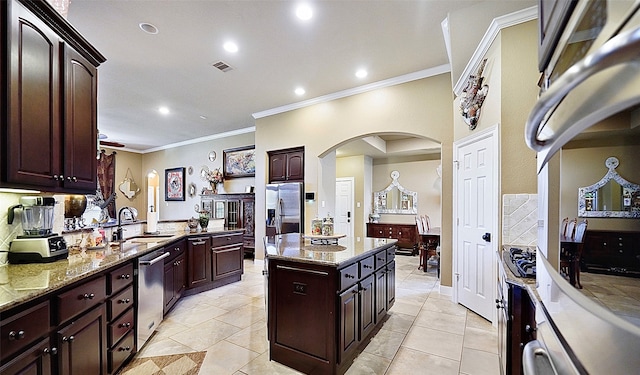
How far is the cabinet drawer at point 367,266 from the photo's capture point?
2.46 meters

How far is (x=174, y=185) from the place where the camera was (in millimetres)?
8961

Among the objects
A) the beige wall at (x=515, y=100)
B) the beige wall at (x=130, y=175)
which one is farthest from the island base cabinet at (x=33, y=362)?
the beige wall at (x=130, y=175)

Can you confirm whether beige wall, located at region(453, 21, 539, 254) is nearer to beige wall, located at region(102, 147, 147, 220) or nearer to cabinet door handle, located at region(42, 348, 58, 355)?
cabinet door handle, located at region(42, 348, 58, 355)

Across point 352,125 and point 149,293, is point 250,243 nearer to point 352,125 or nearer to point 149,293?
point 352,125

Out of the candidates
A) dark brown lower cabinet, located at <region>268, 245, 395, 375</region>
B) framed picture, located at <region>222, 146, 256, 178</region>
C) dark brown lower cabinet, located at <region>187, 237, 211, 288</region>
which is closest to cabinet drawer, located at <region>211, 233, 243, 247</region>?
dark brown lower cabinet, located at <region>187, 237, 211, 288</region>

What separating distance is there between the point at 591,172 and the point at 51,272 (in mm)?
2587

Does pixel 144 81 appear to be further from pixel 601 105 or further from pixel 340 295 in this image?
pixel 601 105

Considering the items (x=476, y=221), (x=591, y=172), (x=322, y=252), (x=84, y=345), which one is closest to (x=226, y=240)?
(x=322, y=252)

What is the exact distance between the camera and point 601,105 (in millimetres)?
448

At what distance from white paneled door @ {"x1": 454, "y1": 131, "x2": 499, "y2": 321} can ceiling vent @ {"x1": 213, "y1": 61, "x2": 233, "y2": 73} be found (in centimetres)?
336

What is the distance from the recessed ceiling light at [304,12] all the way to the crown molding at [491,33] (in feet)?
6.12

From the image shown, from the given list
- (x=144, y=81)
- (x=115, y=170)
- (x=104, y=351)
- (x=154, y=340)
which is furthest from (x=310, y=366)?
(x=115, y=170)

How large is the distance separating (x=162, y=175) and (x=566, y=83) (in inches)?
415

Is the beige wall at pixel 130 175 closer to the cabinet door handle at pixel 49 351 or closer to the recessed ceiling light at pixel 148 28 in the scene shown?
the recessed ceiling light at pixel 148 28
